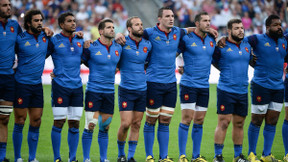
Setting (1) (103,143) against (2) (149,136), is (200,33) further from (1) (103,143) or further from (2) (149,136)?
(1) (103,143)

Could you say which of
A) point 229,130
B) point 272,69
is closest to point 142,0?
point 229,130

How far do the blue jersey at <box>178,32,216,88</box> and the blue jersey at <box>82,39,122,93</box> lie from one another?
1.25m

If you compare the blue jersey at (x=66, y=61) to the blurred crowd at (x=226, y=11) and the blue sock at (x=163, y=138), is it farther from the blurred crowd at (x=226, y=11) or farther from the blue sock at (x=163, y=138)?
the blurred crowd at (x=226, y=11)

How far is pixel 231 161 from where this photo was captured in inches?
335

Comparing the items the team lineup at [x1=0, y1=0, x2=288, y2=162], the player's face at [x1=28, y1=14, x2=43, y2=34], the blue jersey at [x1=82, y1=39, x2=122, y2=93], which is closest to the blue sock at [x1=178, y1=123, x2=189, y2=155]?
the team lineup at [x1=0, y1=0, x2=288, y2=162]

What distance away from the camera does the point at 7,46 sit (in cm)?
740

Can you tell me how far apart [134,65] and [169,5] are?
13843mm

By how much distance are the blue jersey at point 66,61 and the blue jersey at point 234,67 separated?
2.48 meters

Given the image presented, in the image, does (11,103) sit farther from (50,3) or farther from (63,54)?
(50,3)

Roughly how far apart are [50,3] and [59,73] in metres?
14.1

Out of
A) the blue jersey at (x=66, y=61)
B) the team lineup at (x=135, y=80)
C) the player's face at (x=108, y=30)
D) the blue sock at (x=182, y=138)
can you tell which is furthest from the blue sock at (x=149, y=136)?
the player's face at (x=108, y=30)

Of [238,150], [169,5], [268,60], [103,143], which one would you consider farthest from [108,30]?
[169,5]

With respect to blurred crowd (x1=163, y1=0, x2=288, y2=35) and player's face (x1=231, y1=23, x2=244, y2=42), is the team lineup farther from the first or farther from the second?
blurred crowd (x1=163, y1=0, x2=288, y2=35)

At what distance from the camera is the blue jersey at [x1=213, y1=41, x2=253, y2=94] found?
26.4 ft
